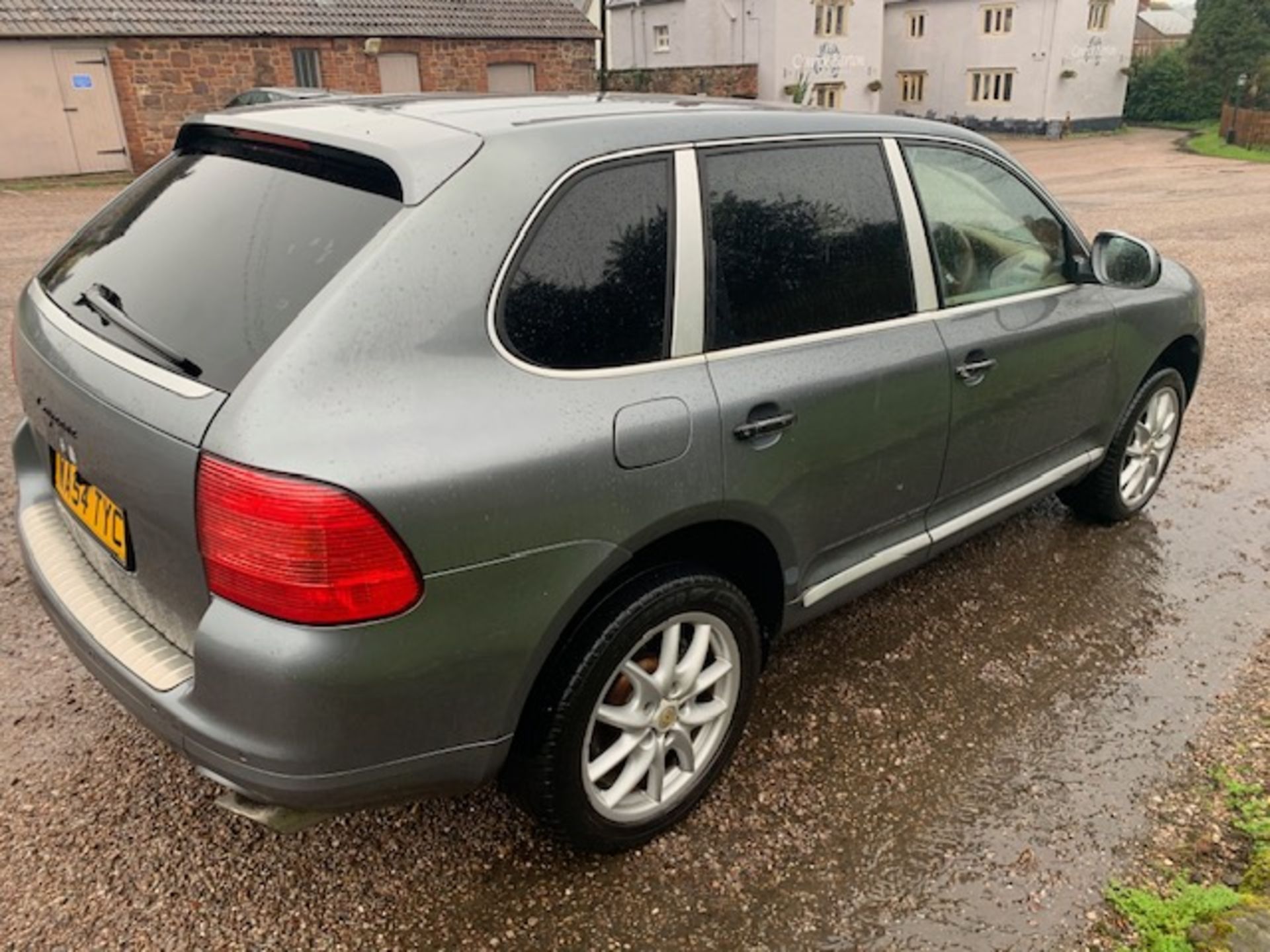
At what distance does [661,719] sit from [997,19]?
39.8 m

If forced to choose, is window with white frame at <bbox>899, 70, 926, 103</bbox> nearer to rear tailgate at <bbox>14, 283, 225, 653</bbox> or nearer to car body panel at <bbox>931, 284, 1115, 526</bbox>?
car body panel at <bbox>931, 284, 1115, 526</bbox>

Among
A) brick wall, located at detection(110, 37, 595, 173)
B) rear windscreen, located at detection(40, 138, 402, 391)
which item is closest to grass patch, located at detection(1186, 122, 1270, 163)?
brick wall, located at detection(110, 37, 595, 173)

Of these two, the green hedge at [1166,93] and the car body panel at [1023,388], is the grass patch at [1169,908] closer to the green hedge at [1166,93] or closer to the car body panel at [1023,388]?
the car body panel at [1023,388]

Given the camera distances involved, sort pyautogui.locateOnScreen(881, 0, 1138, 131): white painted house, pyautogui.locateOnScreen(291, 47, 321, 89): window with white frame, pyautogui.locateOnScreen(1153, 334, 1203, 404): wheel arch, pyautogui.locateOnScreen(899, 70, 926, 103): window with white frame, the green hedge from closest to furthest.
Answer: pyautogui.locateOnScreen(1153, 334, 1203, 404): wheel arch, pyautogui.locateOnScreen(291, 47, 321, 89): window with white frame, pyautogui.locateOnScreen(881, 0, 1138, 131): white painted house, pyautogui.locateOnScreen(899, 70, 926, 103): window with white frame, the green hedge

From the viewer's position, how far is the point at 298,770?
1.91m

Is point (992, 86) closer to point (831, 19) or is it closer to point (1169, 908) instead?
point (831, 19)

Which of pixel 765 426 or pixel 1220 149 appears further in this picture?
pixel 1220 149

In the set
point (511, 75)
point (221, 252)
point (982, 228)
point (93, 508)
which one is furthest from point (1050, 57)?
point (93, 508)

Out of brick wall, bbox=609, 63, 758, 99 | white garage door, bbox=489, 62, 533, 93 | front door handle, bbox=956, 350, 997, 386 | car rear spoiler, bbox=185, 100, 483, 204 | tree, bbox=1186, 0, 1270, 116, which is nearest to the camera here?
car rear spoiler, bbox=185, 100, 483, 204

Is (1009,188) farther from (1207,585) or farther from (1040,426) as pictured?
(1207,585)

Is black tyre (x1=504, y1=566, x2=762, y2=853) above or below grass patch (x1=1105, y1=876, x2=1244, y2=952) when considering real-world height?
above

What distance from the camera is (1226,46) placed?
3759 centimetres

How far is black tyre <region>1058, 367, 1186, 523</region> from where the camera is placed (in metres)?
4.14

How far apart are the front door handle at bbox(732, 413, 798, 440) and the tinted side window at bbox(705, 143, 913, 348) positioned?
208 millimetres
